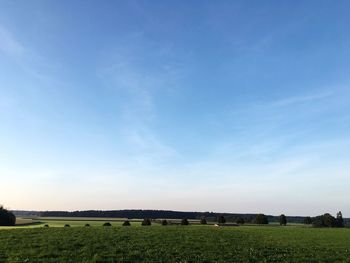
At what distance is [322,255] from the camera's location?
34562 millimetres

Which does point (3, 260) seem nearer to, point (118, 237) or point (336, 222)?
point (118, 237)

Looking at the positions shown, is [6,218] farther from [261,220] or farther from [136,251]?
[261,220]

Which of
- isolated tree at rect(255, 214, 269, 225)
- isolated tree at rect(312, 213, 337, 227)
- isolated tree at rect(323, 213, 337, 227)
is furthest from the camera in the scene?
isolated tree at rect(255, 214, 269, 225)

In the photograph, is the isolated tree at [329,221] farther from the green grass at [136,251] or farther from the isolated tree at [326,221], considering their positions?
the green grass at [136,251]

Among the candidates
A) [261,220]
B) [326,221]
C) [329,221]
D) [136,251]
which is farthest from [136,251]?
[326,221]

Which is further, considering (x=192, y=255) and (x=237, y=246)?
(x=237, y=246)

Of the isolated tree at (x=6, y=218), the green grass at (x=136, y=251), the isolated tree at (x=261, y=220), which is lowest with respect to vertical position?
the green grass at (x=136, y=251)

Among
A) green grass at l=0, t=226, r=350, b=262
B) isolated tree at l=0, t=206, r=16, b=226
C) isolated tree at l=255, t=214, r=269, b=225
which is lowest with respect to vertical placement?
green grass at l=0, t=226, r=350, b=262

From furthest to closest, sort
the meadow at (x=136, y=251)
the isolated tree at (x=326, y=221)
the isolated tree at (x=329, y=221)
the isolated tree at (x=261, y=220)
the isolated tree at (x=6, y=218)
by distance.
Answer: the isolated tree at (x=261, y=220) < the isolated tree at (x=326, y=221) < the isolated tree at (x=329, y=221) < the isolated tree at (x=6, y=218) < the meadow at (x=136, y=251)

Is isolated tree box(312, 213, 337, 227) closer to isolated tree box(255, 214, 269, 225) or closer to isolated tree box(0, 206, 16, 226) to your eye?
isolated tree box(255, 214, 269, 225)

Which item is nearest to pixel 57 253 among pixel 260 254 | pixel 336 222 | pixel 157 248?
pixel 157 248

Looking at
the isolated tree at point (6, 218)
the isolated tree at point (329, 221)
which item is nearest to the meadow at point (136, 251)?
the isolated tree at point (6, 218)

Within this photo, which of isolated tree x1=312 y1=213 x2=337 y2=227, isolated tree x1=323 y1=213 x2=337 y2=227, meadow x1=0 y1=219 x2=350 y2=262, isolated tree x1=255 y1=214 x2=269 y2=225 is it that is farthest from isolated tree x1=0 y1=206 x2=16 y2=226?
isolated tree x1=323 y1=213 x2=337 y2=227

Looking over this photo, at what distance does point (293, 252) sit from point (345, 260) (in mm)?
4206
